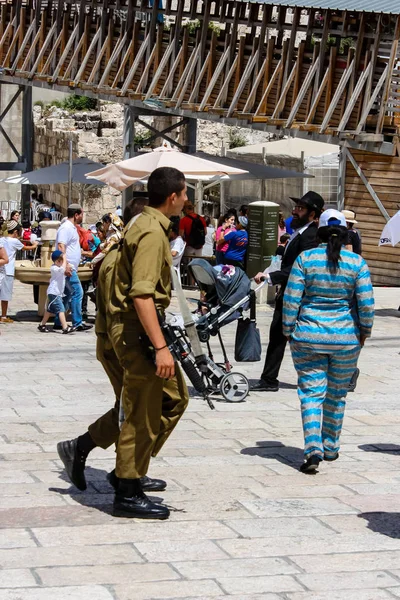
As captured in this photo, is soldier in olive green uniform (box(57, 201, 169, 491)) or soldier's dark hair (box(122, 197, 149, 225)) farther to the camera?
soldier's dark hair (box(122, 197, 149, 225))

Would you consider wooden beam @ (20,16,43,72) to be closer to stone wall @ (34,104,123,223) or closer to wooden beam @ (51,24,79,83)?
wooden beam @ (51,24,79,83)

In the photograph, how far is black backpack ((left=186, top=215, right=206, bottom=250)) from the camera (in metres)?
20.0

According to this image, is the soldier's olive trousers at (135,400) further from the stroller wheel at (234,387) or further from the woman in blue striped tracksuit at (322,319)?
the stroller wheel at (234,387)

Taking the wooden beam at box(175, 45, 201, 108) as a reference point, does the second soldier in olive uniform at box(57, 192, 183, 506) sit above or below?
below

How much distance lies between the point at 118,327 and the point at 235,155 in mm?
22682

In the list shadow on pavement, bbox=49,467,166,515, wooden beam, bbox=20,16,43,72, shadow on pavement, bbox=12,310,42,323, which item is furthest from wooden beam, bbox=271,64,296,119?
shadow on pavement, bbox=49,467,166,515

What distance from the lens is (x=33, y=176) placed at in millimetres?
25828

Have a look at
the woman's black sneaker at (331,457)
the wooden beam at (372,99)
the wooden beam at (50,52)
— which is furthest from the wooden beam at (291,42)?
the woman's black sneaker at (331,457)

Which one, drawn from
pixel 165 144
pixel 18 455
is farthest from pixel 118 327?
pixel 165 144

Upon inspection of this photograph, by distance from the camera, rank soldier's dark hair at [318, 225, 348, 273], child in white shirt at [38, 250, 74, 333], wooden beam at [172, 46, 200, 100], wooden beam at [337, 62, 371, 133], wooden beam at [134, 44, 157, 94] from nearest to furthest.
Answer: soldier's dark hair at [318, 225, 348, 273] → child in white shirt at [38, 250, 74, 333] → wooden beam at [337, 62, 371, 133] → wooden beam at [172, 46, 200, 100] → wooden beam at [134, 44, 157, 94]

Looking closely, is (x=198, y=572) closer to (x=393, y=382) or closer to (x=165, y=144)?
(x=393, y=382)

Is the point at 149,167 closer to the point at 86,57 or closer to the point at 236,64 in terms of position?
the point at 236,64

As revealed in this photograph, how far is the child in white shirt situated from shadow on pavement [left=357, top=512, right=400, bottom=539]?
8.73 m

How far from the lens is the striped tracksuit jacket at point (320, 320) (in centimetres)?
750
